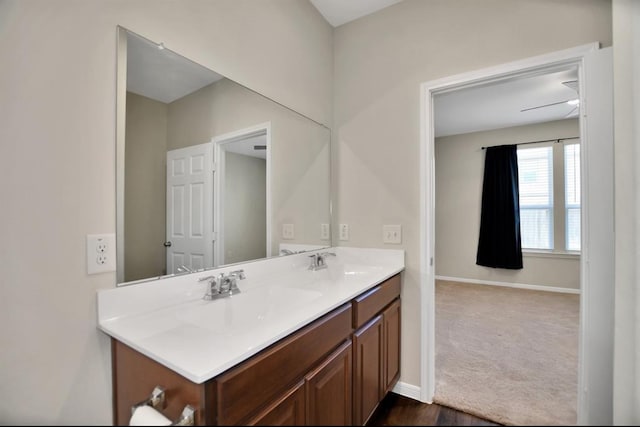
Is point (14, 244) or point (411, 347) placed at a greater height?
point (14, 244)

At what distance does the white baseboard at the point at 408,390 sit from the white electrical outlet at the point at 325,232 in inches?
41.2

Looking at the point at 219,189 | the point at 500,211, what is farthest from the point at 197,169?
the point at 500,211

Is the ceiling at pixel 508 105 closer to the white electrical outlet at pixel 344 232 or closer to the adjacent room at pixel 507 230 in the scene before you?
the adjacent room at pixel 507 230

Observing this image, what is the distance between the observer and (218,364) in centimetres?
62

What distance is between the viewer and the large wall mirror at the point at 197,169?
35.9 inches

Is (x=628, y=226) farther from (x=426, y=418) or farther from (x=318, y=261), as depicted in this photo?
(x=318, y=261)

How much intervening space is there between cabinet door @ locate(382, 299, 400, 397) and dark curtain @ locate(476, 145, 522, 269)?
2.79 m

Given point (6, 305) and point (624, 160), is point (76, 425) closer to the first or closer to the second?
point (6, 305)

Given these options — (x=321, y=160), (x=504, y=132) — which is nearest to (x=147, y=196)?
(x=321, y=160)

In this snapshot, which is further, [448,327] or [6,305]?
[448,327]

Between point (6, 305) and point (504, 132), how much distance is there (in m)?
4.33

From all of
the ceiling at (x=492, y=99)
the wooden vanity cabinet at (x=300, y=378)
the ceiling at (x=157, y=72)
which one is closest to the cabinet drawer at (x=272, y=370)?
the wooden vanity cabinet at (x=300, y=378)

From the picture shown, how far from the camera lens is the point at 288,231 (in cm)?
177

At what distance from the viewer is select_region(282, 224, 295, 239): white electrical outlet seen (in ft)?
5.69
